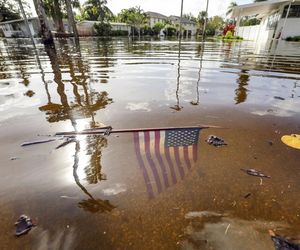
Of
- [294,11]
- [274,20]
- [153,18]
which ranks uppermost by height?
[153,18]

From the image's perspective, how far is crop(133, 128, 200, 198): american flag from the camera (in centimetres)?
223

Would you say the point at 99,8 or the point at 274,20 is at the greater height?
the point at 99,8

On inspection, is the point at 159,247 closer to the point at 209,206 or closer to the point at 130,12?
the point at 209,206

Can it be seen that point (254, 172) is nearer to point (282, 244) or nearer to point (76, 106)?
point (282, 244)

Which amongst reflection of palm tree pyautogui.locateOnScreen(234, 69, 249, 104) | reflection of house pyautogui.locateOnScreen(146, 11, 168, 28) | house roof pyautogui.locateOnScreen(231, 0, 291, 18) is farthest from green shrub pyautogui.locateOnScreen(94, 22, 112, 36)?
reflection of palm tree pyautogui.locateOnScreen(234, 69, 249, 104)

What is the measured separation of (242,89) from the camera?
5422mm

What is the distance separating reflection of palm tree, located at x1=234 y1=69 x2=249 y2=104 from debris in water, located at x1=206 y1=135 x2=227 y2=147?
1.85 meters

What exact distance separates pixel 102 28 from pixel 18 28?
65.5ft

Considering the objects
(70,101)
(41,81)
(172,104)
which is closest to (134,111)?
(172,104)

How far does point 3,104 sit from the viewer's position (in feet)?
14.3

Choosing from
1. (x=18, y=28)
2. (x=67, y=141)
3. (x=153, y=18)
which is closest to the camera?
(x=67, y=141)

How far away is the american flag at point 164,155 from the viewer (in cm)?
223

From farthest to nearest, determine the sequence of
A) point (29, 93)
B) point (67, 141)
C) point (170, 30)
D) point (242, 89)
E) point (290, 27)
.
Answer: point (170, 30), point (290, 27), point (242, 89), point (29, 93), point (67, 141)

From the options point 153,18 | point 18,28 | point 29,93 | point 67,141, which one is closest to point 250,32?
point 153,18
